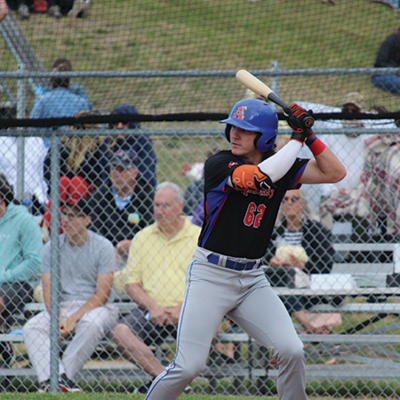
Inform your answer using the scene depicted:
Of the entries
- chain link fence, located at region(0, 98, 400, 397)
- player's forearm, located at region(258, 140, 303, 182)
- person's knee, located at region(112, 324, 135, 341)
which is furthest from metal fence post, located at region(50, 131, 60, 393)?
player's forearm, located at region(258, 140, 303, 182)

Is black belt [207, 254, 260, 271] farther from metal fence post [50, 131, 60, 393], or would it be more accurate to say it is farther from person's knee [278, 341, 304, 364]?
metal fence post [50, 131, 60, 393]

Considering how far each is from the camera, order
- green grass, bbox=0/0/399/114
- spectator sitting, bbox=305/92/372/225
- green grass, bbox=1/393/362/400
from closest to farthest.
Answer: green grass, bbox=1/393/362/400
spectator sitting, bbox=305/92/372/225
green grass, bbox=0/0/399/114

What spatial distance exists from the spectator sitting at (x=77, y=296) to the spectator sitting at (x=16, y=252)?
0.15 metres

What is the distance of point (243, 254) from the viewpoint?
2619mm

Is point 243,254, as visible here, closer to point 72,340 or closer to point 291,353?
point 291,353

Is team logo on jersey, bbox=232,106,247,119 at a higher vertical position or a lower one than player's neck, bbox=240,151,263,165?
higher

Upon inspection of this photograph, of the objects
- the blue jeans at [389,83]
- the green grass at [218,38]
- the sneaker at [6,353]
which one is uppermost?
the blue jeans at [389,83]

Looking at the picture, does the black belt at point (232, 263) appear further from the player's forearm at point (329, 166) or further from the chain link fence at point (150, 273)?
the chain link fence at point (150, 273)

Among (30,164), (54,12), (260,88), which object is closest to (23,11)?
(54,12)

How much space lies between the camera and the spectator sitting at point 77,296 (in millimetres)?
3777

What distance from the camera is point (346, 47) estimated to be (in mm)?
11227

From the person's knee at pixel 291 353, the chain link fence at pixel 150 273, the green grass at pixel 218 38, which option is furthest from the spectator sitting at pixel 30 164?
the green grass at pixel 218 38

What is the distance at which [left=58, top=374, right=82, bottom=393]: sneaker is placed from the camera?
3647mm

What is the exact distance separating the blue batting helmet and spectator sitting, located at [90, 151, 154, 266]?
5.98 ft
